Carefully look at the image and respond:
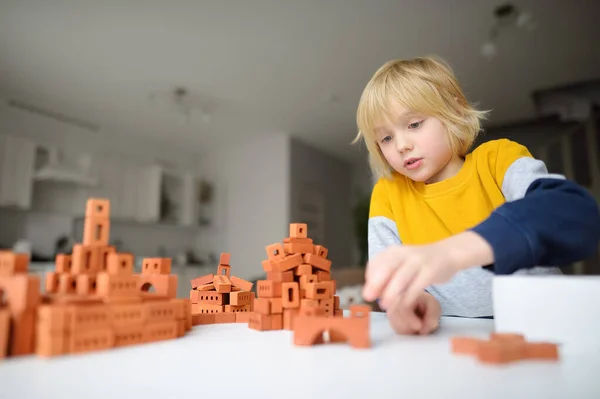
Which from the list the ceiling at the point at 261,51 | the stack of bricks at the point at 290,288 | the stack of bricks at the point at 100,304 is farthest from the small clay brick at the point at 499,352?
the ceiling at the point at 261,51

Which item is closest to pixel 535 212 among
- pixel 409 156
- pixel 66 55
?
pixel 409 156

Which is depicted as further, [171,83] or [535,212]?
[171,83]

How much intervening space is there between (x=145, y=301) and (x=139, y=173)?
170 inches

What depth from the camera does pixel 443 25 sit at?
8.86 ft

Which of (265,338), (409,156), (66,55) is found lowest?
(265,338)

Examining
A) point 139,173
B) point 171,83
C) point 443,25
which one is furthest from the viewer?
point 139,173

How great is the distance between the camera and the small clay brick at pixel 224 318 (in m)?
0.73

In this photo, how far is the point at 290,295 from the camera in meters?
0.66

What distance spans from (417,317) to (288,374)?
0.92 feet

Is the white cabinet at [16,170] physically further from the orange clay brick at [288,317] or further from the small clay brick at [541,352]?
the small clay brick at [541,352]

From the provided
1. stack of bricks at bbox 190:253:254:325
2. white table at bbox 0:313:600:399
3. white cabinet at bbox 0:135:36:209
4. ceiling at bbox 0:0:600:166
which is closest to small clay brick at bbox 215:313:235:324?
stack of bricks at bbox 190:253:254:325

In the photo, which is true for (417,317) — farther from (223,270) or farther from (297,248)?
(223,270)

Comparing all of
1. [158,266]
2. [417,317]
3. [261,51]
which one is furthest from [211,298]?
[261,51]

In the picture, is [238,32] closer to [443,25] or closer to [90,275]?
[443,25]
